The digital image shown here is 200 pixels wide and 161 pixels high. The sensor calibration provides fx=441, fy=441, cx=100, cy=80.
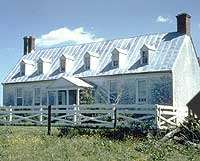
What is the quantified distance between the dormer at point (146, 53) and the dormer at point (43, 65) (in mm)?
10693

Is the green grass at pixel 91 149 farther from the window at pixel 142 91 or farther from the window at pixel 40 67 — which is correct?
the window at pixel 40 67

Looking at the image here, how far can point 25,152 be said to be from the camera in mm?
14664

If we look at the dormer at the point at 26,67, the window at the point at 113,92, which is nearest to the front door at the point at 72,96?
the window at the point at 113,92

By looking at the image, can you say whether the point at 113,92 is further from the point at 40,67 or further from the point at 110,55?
the point at 40,67

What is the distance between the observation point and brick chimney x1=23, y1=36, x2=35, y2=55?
47.7 metres

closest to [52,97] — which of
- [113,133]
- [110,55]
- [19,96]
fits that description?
[19,96]

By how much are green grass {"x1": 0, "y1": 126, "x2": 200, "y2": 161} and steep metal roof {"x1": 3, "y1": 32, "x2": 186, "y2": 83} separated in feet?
53.1

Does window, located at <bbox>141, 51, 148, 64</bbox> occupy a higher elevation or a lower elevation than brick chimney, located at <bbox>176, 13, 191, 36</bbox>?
lower

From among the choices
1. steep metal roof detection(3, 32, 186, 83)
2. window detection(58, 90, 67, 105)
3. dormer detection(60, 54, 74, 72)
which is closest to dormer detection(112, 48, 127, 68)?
steep metal roof detection(3, 32, 186, 83)

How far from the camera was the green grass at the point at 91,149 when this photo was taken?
46.0ft

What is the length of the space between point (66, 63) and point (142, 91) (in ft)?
29.1

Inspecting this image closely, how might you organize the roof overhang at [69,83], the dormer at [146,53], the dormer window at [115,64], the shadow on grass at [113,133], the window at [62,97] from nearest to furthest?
the shadow on grass at [113,133] < the dormer at [146,53] < the roof overhang at [69,83] < the dormer window at [115,64] < the window at [62,97]

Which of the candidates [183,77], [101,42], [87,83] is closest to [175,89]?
[183,77]

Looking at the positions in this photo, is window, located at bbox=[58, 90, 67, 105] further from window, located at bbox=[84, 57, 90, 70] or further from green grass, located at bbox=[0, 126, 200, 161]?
green grass, located at bbox=[0, 126, 200, 161]
